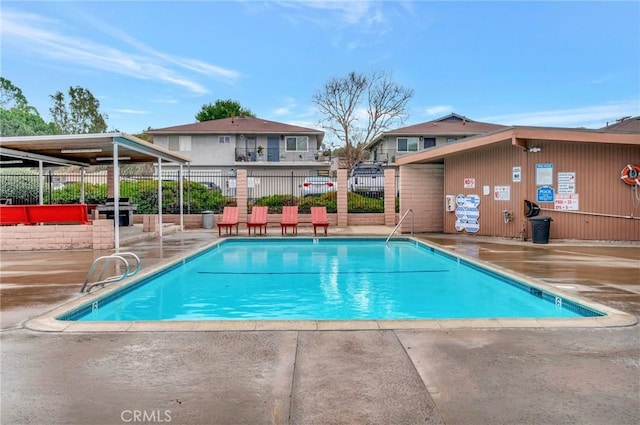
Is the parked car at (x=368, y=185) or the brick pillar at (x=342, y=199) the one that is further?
the parked car at (x=368, y=185)

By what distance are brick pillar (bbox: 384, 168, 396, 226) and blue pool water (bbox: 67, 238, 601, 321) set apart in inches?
285

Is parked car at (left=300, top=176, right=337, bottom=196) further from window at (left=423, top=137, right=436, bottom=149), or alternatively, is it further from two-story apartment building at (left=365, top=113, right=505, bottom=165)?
window at (left=423, top=137, right=436, bottom=149)

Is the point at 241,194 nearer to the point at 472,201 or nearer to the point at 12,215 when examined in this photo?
the point at 12,215

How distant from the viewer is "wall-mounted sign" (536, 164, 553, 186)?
13075 mm

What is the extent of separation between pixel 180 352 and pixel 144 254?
7.42 m

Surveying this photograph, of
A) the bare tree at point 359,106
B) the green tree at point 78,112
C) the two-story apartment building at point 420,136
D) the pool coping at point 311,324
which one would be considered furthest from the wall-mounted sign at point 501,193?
the green tree at point 78,112

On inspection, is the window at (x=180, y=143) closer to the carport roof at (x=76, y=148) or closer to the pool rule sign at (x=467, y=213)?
the carport roof at (x=76, y=148)

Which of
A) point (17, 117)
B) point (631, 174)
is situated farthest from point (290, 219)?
point (17, 117)

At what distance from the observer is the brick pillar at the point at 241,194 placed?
19281 mm

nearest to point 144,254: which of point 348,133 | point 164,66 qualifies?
point 164,66

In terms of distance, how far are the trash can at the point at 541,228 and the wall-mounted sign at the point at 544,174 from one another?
3.80ft

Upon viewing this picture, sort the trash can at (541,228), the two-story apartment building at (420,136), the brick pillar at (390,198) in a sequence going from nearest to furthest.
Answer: the trash can at (541,228) < the brick pillar at (390,198) < the two-story apartment building at (420,136)

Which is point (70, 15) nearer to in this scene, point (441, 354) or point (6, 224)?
point (6, 224)

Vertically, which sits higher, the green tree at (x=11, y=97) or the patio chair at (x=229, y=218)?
the green tree at (x=11, y=97)
